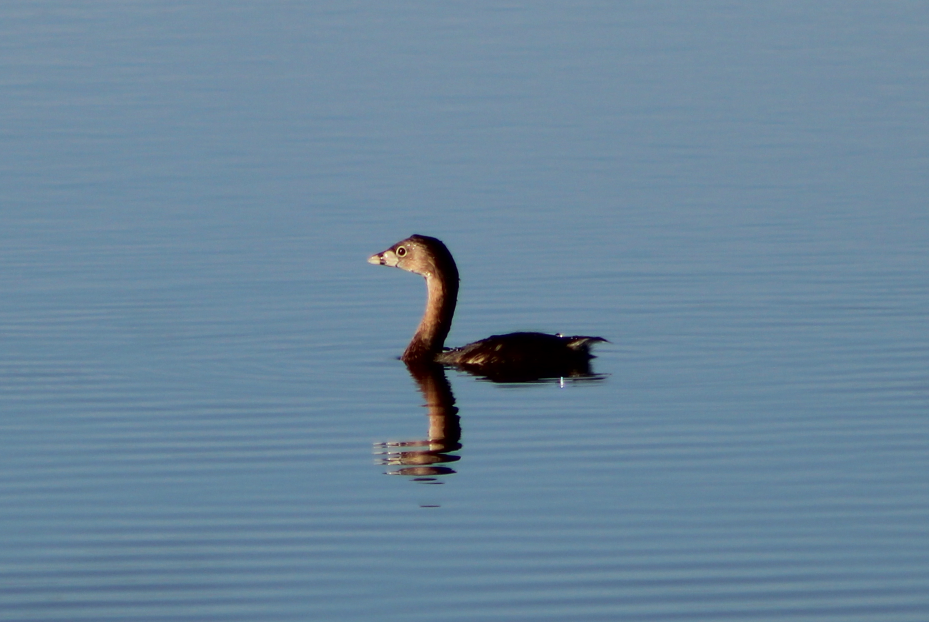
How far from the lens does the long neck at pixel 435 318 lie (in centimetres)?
1549

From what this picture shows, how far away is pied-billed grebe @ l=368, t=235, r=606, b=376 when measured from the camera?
1448 centimetres

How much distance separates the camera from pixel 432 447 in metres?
12.1

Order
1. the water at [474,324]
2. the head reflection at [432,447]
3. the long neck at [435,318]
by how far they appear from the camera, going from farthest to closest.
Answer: the long neck at [435,318] < the head reflection at [432,447] < the water at [474,324]

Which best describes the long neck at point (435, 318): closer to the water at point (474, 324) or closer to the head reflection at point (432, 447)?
the water at point (474, 324)

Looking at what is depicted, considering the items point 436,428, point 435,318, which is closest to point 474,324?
point 435,318

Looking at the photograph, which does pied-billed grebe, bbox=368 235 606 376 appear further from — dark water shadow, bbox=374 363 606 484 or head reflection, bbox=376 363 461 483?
head reflection, bbox=376 363 461 483

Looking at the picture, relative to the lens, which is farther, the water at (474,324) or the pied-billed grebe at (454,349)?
the pied-billed grebe at (454,349)

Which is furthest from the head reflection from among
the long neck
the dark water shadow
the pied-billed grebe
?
the long neck

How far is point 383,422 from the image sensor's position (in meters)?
12.8

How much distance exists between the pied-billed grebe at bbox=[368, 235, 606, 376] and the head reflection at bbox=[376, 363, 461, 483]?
0.73m

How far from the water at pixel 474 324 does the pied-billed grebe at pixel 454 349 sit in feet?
1.45

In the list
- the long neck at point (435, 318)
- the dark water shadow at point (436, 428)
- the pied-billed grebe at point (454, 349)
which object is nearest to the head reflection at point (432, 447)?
the dark water shadow at point (436, 428)

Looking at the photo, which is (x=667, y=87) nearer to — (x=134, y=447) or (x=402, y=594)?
(x=134, y=447)

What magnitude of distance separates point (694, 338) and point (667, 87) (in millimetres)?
13788
